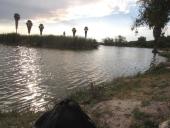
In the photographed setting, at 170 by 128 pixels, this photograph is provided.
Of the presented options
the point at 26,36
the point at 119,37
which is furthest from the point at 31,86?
the point at 119,37

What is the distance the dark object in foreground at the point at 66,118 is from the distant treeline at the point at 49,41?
65.0m

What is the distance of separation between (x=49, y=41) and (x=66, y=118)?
68122 millimetres

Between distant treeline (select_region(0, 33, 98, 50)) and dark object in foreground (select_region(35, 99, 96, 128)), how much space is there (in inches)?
2561

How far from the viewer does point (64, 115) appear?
22.4 feet

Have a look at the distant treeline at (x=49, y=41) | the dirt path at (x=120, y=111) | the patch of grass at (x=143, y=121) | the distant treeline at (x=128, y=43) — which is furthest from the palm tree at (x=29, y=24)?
the patch of grass at (x=143, y=121)

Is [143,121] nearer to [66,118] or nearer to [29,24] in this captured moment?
[66,118]

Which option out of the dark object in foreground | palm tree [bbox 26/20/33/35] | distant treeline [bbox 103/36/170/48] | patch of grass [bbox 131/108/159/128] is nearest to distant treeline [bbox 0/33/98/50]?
palm tree [bbox 26/20/33/35]

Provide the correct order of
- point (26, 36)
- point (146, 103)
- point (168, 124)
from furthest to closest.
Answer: point (26, 36)
point (146, 103)
point (168, 124)

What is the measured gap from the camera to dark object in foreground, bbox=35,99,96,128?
22.1ft

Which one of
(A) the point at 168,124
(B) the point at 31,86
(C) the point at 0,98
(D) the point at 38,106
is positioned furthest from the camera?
(B) the point at 31,86

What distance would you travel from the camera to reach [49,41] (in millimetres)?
74250

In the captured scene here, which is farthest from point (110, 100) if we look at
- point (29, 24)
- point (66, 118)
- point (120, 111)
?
point (29, 24)

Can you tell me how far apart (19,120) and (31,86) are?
35.0 feet

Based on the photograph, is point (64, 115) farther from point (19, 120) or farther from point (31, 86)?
point (31, 86)
